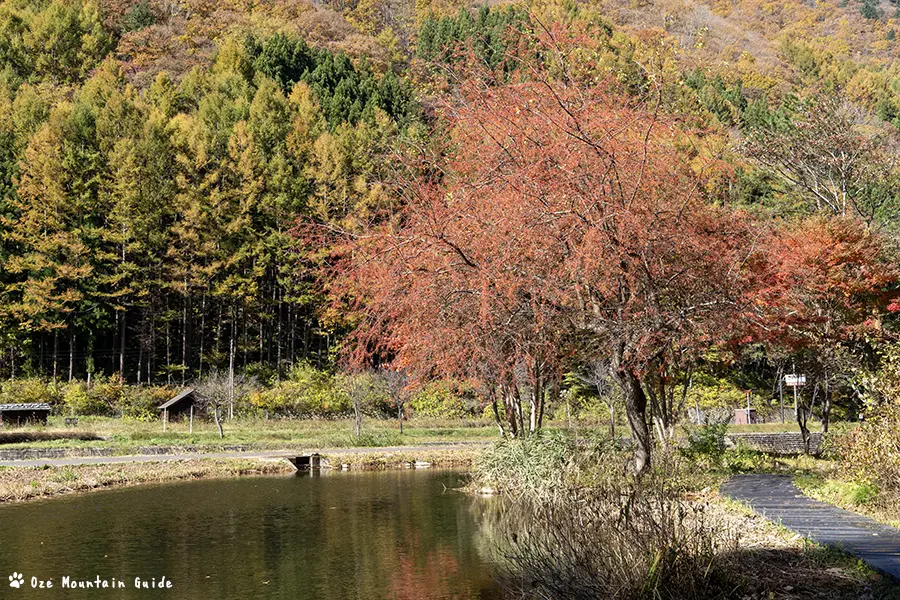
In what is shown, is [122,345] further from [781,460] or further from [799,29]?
[799,29]

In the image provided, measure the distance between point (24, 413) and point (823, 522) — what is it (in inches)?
1235

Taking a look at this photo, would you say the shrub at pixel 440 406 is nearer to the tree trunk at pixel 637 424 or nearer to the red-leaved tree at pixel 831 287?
the red-leaved tree at pixel 831 287

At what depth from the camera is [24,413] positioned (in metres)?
33.8

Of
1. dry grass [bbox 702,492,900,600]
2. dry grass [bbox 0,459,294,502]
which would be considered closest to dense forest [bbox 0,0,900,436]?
dry grass [bbox 0,459,294,502]

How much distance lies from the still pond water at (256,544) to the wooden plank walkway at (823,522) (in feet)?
10.8

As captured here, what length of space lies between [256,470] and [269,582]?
14.4 meters

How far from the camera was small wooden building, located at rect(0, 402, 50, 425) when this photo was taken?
33.3 meters

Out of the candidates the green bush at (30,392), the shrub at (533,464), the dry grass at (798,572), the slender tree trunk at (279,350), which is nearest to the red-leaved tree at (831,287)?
the shrub at (533,464)

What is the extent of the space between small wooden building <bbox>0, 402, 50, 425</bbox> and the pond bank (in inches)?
469

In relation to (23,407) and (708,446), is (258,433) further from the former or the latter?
(708,446)

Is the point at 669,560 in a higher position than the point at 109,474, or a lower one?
higher

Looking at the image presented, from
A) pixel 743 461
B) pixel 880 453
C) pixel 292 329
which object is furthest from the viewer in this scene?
pixel 292 329

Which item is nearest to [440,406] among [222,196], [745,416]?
[745,416]

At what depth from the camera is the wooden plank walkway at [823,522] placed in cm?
760
